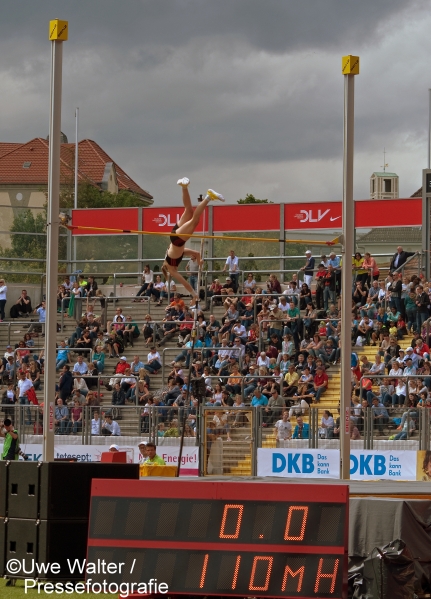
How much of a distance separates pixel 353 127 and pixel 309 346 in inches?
324

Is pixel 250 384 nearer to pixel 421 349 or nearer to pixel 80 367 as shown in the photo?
pixel 421 349

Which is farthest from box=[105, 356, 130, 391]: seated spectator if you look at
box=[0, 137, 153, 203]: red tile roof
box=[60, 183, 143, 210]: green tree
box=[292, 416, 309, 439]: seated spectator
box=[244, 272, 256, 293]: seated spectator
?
box=[0, 137, 153, 203]: red tile roof

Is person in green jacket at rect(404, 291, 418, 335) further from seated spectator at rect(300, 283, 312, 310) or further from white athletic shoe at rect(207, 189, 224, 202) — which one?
white athletic shoe at rect(207, 189, 224, 202)

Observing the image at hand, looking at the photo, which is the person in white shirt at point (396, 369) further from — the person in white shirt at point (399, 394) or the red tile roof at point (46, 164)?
the red tile roof at point (46, 164)

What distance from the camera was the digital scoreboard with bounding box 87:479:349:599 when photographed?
28.3 feet

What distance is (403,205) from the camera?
94.2ft

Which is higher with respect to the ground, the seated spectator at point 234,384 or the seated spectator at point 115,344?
the seated spectator at point 115,344

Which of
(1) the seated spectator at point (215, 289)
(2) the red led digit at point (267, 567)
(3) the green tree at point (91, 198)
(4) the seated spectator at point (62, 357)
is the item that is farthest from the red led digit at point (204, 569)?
(3) the green tree at point (91, 198)

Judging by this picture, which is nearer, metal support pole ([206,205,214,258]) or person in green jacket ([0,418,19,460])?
person in green jacket ([0,418,19,460])

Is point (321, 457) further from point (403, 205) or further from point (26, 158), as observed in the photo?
point (26, 158)

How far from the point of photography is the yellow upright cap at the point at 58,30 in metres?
14.7

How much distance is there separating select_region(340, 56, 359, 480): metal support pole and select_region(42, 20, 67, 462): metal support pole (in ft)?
12.8

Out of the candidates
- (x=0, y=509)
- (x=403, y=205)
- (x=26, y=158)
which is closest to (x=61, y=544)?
(x=0, y=509)

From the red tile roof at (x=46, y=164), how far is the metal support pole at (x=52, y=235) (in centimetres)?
5496
